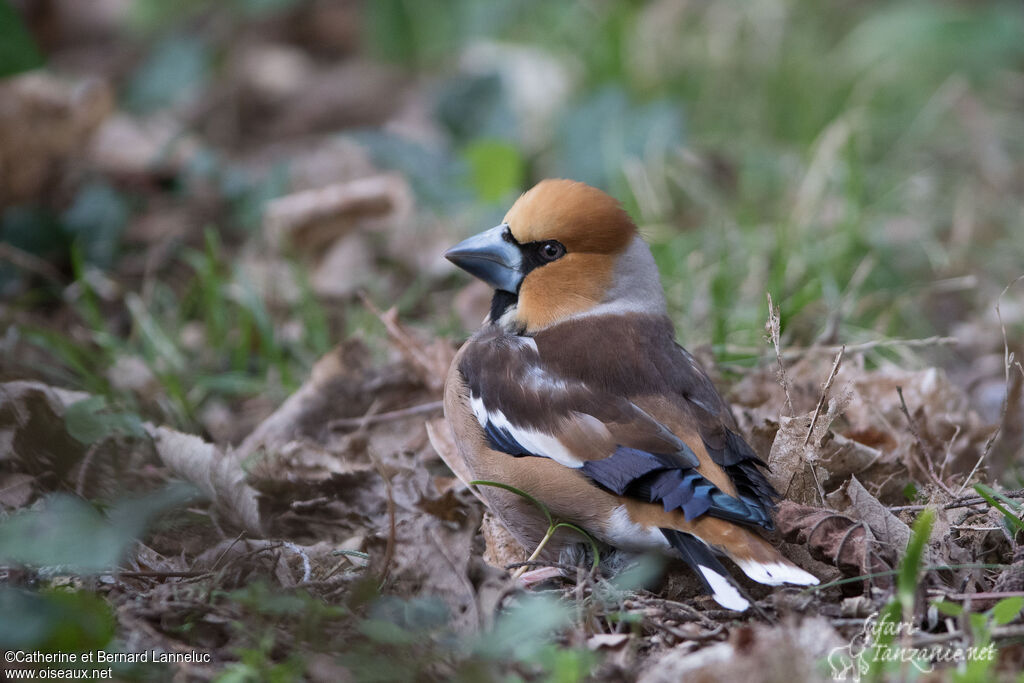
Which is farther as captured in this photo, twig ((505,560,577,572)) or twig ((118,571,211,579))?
twig ((505,560,577,572))

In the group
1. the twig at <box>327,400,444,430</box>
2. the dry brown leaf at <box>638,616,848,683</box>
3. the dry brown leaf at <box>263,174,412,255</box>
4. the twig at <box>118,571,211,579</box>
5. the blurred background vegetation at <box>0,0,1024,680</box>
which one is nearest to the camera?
the dry brown leaf at <box>638,616,848,683</box>

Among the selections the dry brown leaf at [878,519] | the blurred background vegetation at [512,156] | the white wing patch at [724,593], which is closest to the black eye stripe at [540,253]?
the blurred background vegetation at [512,156]

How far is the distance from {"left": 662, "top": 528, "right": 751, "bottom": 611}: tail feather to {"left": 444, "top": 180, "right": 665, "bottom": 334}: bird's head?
103 centimetres

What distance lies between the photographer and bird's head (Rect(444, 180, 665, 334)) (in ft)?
11.2

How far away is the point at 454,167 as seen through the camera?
5695 millimetres

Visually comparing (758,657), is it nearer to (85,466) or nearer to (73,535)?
(73,535)

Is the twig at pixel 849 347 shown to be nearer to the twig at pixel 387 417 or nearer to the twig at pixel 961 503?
the twig at pixel 961 503

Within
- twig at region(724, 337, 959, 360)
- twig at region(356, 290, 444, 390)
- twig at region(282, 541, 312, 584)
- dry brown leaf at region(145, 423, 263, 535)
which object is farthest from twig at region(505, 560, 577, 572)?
twig at region(724, 337, 959, 360)

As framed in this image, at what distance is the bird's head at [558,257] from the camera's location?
134 inches

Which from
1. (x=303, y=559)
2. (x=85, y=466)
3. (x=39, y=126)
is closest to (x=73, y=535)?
(x=303, y=559)

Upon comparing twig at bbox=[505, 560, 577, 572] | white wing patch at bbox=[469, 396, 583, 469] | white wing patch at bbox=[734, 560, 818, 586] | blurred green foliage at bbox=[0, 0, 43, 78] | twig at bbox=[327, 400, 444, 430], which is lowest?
twig at bbox=[327, 400, 444, 430]

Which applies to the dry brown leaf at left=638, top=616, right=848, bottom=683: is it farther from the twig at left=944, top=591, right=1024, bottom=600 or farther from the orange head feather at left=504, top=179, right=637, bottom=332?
the orange head feather at left=504, top=179, right=637, bottom=332

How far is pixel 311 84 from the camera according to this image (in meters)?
7.72

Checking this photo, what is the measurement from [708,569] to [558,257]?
4.33 ft
